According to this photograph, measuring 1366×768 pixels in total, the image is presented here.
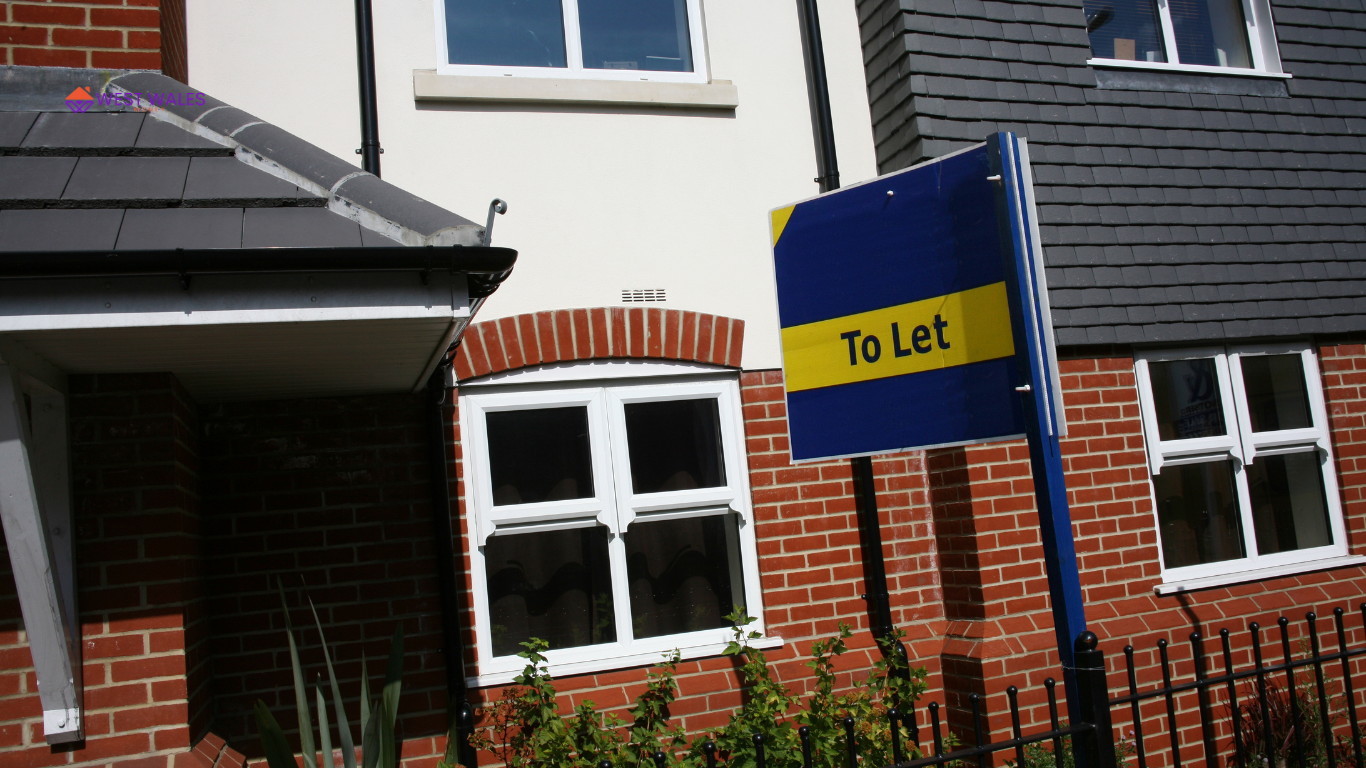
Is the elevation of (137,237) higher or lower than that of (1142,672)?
higher

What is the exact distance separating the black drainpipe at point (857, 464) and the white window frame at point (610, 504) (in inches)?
23.5

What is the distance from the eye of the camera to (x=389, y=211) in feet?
8.98

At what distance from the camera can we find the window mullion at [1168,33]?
609 centimetres

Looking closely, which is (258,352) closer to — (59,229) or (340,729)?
(59,229)

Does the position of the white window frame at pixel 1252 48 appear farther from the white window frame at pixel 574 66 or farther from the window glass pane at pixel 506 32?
the window glass pane at pixel 506 32

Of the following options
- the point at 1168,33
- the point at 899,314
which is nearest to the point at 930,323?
the point at 899,314

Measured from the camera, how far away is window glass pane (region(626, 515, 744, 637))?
187 inches

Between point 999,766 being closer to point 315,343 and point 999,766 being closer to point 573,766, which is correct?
point 573,766

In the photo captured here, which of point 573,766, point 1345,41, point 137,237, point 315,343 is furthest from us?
point 1345,41

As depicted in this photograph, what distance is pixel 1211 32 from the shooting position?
6324 mm

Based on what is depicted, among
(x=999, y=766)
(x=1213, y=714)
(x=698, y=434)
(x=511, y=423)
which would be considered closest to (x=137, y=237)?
(x=511, y=423)

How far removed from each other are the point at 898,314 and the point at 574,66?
2.85m

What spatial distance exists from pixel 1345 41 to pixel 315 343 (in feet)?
22.8

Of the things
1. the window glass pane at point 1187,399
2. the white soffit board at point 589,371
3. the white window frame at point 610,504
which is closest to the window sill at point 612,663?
the white window frame at point 610,504
